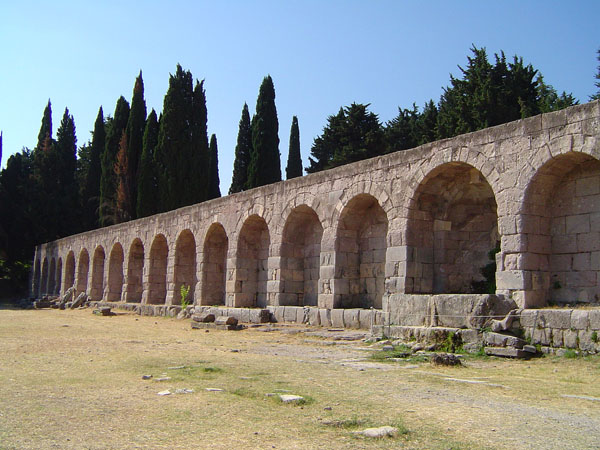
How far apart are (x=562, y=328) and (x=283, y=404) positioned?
4366 mm

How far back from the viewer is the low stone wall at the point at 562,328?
7000 millimetres

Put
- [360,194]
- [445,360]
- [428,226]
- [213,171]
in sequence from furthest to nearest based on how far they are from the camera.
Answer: [213,171] → [360,194] → [428,226] → [445,360]

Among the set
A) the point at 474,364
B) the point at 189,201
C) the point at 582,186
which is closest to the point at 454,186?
the point at 582,186

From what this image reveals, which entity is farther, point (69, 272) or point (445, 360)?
point (69, 272)

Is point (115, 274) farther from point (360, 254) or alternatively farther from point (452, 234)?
point (452, 234)

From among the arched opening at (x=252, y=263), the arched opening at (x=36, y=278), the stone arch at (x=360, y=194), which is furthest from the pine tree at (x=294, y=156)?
the stone arch at (x=360, y=194)

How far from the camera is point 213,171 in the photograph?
36188 mm

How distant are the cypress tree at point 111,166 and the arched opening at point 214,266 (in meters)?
17.2

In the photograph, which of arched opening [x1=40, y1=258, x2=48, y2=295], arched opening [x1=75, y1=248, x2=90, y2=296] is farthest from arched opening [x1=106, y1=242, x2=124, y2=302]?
arched opening [x1=40, y1=258, x2=48, y2=295]

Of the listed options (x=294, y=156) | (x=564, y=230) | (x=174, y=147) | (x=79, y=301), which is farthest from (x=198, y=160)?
(x=564, y=230)

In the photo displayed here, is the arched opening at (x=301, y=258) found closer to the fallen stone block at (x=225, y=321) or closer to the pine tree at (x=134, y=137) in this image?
the fallen stone block at (x=225, y=321)

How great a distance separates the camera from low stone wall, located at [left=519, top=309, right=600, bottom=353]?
7000mm

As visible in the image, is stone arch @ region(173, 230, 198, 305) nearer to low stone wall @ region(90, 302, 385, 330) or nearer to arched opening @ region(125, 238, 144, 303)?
low stone wall @ region(90, 302, 385, 330)

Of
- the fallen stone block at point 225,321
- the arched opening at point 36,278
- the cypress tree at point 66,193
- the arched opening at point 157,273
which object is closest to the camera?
the fallen stone block at point 225,321
